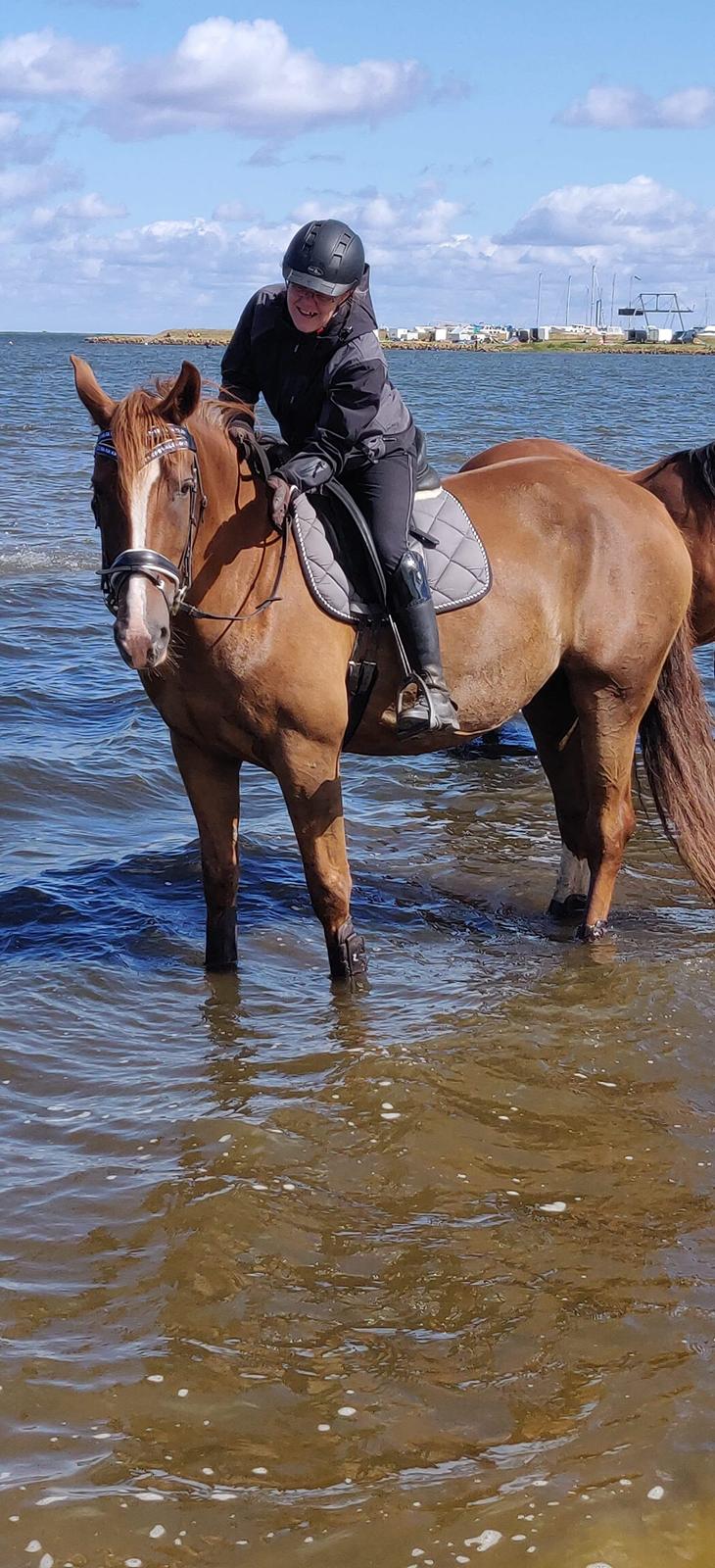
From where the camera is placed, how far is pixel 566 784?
24.0 ft

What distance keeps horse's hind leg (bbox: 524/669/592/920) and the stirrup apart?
1300 mm

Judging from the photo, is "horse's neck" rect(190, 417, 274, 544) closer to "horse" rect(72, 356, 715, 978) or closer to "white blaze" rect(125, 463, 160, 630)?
"horse" rect(72, 356, 715, 978)

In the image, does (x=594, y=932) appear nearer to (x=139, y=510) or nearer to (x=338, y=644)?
(x=338, y=644)

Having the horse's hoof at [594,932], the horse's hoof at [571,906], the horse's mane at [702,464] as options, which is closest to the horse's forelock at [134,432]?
the horse's hoof at [594,932]

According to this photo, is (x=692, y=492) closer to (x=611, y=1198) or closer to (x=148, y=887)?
(x=148, y=887)

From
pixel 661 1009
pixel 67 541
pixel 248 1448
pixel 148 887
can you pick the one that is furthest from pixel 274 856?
pixel 67 541

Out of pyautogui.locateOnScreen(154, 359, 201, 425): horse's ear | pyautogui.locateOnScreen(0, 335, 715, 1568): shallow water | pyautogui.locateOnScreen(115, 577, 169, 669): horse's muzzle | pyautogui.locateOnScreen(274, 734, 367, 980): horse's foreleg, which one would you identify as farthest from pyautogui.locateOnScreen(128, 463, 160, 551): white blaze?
pyautogui.locateOnScreen(0, 335, 715, 1568): shallow water

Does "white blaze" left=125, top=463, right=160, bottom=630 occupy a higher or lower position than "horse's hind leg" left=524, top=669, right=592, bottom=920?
higher

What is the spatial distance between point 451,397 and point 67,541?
37367mm

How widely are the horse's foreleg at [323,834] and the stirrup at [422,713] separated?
38 cm

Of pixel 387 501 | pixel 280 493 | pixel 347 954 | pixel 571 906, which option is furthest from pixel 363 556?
pixel 571 906

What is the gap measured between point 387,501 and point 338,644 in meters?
0.59

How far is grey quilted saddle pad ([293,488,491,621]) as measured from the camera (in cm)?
561

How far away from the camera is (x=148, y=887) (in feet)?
25.2
